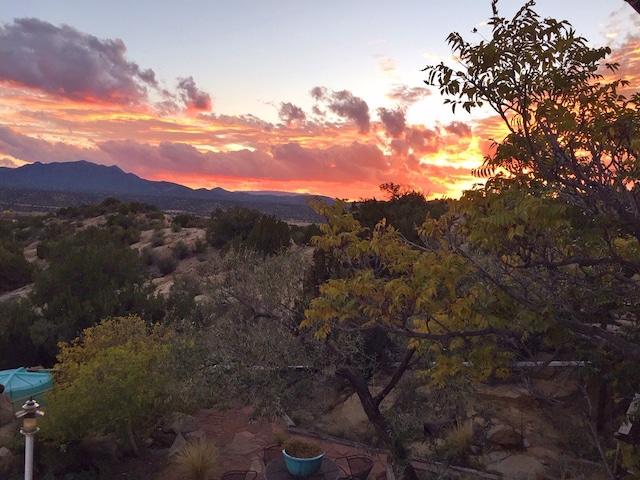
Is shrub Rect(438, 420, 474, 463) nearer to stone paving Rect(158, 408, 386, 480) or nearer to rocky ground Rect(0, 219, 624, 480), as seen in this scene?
rocky ground Rect(0, 219, 624, 480)

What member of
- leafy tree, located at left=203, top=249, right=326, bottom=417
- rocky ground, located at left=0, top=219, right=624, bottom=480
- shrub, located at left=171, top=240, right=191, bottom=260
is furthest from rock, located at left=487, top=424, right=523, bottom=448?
shrub, located at left=171, top=240, right=191, bottom=260

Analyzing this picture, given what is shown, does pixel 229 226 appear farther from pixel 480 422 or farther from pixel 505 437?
pixel 505 437

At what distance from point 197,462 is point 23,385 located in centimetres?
460

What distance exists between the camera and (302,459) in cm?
636

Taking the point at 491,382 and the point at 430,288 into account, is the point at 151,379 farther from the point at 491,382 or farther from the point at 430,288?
the point at 491,382

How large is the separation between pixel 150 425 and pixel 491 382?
7.12 metres

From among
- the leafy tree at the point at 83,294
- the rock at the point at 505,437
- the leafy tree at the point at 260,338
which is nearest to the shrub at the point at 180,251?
the leafy tree at the point at 83,294

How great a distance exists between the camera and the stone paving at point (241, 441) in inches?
321

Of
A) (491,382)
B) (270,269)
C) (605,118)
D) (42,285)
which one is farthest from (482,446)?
(42,285)

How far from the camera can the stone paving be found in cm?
816

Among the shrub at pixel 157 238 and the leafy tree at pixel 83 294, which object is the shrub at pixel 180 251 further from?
the leafy tree at pixel 83 294

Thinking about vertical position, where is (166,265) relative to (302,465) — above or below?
below

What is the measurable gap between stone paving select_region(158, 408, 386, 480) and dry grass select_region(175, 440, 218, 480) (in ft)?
0.53

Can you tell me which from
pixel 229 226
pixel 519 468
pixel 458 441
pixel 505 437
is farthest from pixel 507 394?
pixel 229 226
